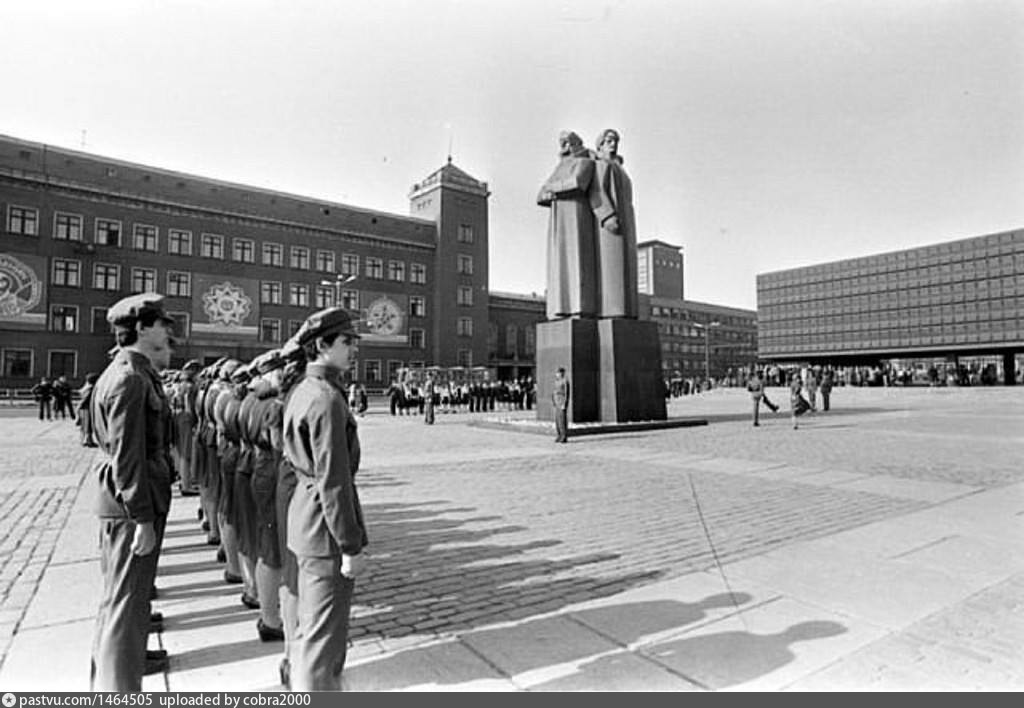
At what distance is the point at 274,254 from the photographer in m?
54.2

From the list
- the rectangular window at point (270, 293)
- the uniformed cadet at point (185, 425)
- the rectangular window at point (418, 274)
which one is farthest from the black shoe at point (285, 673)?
the rectangular window at point (418, 274)

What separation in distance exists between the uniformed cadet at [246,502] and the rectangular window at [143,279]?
50.3m

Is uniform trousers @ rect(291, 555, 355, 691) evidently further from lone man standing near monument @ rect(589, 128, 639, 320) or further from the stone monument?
lone man standing near monument @ rect(589, 128, 639, 320)

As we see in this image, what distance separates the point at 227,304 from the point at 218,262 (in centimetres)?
372

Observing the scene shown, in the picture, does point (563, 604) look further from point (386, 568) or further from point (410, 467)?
point (410, 467)

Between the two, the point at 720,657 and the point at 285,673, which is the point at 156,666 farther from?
the point at 720,657

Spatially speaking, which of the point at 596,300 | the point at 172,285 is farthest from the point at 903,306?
the point at 172,285

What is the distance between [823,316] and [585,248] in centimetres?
7461

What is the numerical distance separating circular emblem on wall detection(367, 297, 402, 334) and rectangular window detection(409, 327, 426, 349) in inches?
66.1

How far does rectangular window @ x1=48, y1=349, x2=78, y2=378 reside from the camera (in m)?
42.5

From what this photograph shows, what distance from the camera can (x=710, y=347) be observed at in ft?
375

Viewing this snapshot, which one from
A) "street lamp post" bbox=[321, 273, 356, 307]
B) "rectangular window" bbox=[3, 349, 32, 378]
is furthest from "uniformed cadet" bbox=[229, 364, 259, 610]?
"rectangular window" bbox=[3, 349, 32, 378]

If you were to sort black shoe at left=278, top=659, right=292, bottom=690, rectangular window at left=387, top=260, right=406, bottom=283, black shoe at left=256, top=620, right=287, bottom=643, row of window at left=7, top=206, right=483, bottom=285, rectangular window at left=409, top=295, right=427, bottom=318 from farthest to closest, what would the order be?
1. rectangular window at left=409, top=295, right=427, bottom=318
2. rectangular window at left=387, top=260, right=406, bottom=283
3. row of window at left=7, top=206, right=483, bottom=285
4. black shoe at left=256, top=620, right=287, bottom=643
5. black shoe at left=278, top=659, right=292, bottom=690
